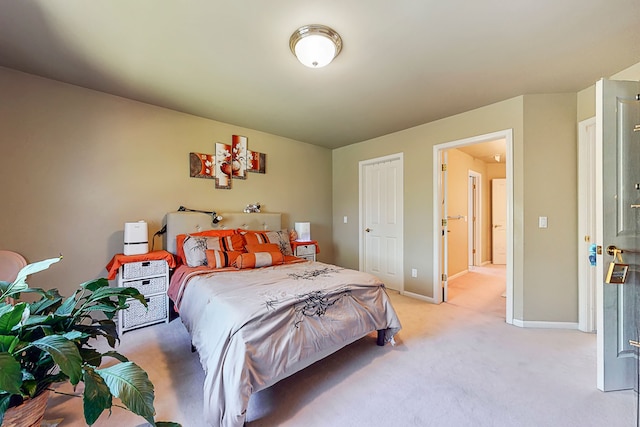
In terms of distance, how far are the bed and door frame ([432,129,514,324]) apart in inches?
58.1

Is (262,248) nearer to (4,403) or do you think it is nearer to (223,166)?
(223,166)

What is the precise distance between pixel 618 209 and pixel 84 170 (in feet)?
14.7

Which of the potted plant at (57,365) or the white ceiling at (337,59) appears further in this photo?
the white ceiling at (337,59)

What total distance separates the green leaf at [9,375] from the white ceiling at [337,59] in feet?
6.13

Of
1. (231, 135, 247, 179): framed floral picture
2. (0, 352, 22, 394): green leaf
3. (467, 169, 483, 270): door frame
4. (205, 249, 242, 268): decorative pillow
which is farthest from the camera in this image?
(467, 169, 483, 270): door frame

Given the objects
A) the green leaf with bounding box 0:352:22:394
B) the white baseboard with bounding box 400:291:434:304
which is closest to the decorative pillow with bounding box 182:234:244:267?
the green leaf with bounding box 0:352:22:394

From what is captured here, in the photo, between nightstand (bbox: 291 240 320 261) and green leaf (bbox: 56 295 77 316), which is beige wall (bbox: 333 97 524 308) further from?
green leaf (bbox: 56 295 77 316)

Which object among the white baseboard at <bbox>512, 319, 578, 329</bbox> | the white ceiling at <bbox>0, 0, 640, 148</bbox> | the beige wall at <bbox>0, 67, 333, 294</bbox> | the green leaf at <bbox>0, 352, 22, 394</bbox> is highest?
the white ceiling at <bbox>0, 0, 640, 148</bbox>

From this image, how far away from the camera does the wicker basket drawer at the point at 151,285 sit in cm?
250

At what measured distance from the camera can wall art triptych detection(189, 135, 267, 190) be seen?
328cm

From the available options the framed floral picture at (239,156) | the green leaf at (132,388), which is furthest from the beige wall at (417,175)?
the green leaf at (132,388)

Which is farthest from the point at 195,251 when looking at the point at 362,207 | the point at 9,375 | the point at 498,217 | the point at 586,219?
the point at 498,217

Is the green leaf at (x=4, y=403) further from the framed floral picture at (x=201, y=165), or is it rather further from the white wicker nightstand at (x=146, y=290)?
the framed floral picture at (x=201, y=165)

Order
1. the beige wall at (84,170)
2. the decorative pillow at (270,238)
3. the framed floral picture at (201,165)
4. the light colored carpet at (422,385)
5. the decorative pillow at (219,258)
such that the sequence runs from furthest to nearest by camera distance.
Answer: the framed floral picture at (201,165), the decorative pillow at (270,238), the decorative pillow at (219,258), the beige wall at (84,170), the light colored carpet at (422,385)
